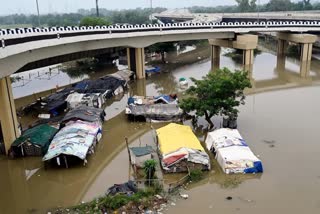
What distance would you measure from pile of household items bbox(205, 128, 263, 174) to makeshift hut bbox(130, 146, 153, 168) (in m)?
3.36

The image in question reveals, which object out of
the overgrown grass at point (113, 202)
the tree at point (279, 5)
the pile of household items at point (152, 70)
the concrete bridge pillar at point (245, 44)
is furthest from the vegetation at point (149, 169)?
the tree at point (279, 5)

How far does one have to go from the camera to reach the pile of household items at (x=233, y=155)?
625 inches

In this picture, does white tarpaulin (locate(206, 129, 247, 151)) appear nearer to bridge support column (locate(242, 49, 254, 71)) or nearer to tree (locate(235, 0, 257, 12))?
bridge support column (locate(242, 49, 254, 71))

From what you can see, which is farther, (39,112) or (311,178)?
(39,112)

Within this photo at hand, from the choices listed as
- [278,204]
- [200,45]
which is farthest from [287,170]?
[200,45]

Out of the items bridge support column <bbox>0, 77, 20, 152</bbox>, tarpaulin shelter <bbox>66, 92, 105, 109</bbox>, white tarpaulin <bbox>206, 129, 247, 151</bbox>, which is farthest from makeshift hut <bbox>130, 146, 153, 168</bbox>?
tarpaulin shelter <bbox>66, 92, 105, 109</bbox>

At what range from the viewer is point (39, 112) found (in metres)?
25.6

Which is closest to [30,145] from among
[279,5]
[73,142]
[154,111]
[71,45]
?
[73,142]

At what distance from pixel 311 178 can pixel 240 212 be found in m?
4.24

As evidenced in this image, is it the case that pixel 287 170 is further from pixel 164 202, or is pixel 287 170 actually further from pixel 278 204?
pixel 164 202

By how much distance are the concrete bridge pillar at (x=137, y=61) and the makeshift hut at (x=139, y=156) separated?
21.5 meters

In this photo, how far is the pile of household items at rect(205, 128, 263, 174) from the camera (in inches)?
625

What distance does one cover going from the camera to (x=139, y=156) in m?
17.0

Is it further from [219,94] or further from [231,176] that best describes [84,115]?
[231,176]
